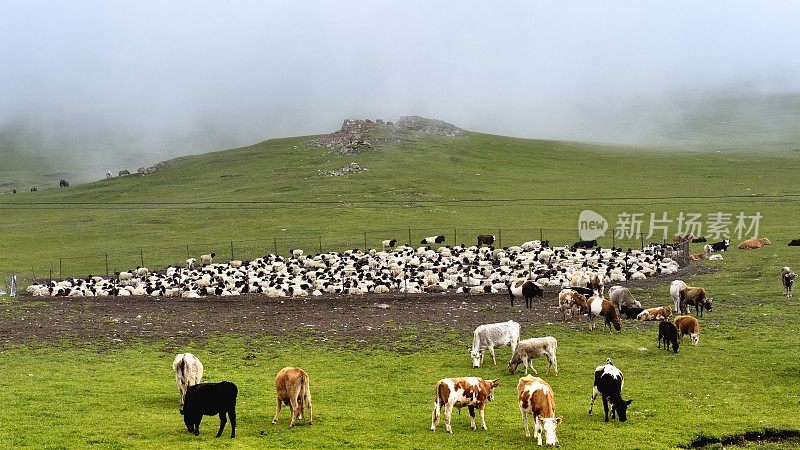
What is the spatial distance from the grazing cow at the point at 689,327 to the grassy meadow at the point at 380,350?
522 mm

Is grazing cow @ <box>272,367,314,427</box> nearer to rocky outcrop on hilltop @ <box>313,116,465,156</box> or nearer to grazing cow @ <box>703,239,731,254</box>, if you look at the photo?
grazing cow @ <box>703,239,731,254</box>

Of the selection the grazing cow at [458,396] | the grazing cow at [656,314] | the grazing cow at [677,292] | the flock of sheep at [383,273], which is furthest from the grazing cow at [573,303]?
the grazing cow at [458,396]

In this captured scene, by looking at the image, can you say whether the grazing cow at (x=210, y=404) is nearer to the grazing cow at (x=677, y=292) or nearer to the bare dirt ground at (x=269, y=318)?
the bare dirt ground at (x=269, y=318)

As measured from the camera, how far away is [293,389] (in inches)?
715

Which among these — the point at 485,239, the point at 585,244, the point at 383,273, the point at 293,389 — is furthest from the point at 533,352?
→ the point at 485,239

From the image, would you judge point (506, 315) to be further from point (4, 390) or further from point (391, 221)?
point (391, 221)

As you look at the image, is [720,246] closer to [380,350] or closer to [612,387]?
[380,350]

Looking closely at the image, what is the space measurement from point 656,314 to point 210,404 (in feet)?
66.9

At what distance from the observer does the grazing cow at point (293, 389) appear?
1811 centimetres

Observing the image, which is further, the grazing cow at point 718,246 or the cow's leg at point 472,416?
the grazing cow at point 718,246

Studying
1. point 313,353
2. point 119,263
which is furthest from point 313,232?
point 313,353

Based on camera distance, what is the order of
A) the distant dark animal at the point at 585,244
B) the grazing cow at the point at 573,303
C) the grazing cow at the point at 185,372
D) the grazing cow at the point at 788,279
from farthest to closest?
the distant dark animal at the point at 585,244
the grazing cow at the point at 788,279
the grazing cow at the point at 573,303
the grazing cow at the point at 185,372

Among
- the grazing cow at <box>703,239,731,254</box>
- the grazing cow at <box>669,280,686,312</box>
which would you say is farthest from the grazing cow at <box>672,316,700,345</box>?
the grazing cow at <box>703,239,731,254</box>

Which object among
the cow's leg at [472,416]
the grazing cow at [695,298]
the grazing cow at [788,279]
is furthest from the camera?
the grazing cow at [788,279]
